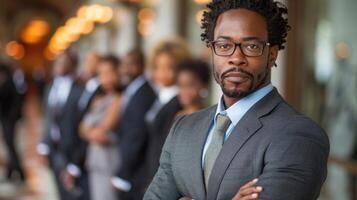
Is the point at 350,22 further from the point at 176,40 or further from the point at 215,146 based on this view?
the point at 215,146

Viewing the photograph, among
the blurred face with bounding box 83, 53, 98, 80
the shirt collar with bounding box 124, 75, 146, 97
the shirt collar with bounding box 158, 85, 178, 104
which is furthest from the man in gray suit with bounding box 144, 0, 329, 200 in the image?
the blurred face with bounding box 83, 53, 98, 80

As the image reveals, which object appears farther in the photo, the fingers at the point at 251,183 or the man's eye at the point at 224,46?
the man's eye at the point at 224,46

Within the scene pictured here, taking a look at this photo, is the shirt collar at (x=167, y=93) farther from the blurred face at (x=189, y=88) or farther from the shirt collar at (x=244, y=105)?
the shirt collar at (x=244, y=105)

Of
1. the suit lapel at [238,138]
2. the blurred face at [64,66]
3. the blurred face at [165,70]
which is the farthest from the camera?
the blurred face at [64,66]

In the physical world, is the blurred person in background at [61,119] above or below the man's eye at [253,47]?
below

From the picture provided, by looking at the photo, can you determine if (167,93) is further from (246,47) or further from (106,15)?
(106,15)

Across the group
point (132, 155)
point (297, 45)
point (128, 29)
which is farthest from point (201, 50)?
point (128, 29)

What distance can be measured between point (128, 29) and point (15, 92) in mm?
2658

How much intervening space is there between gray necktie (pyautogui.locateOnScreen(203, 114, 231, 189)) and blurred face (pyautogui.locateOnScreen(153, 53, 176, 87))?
2.14 m

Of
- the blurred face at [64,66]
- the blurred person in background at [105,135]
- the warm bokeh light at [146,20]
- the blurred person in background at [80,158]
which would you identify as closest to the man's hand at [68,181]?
the blurred person in background at [80,158]

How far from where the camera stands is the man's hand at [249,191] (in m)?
1.82

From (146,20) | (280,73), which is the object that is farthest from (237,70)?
(146,20)

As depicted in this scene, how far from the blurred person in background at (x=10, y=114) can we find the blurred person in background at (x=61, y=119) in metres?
2.67

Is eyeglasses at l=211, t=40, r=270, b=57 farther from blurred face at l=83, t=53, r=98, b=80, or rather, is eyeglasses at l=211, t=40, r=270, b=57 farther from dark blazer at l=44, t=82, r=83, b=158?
blurred face at l=83, t=53, r=98, b=80
